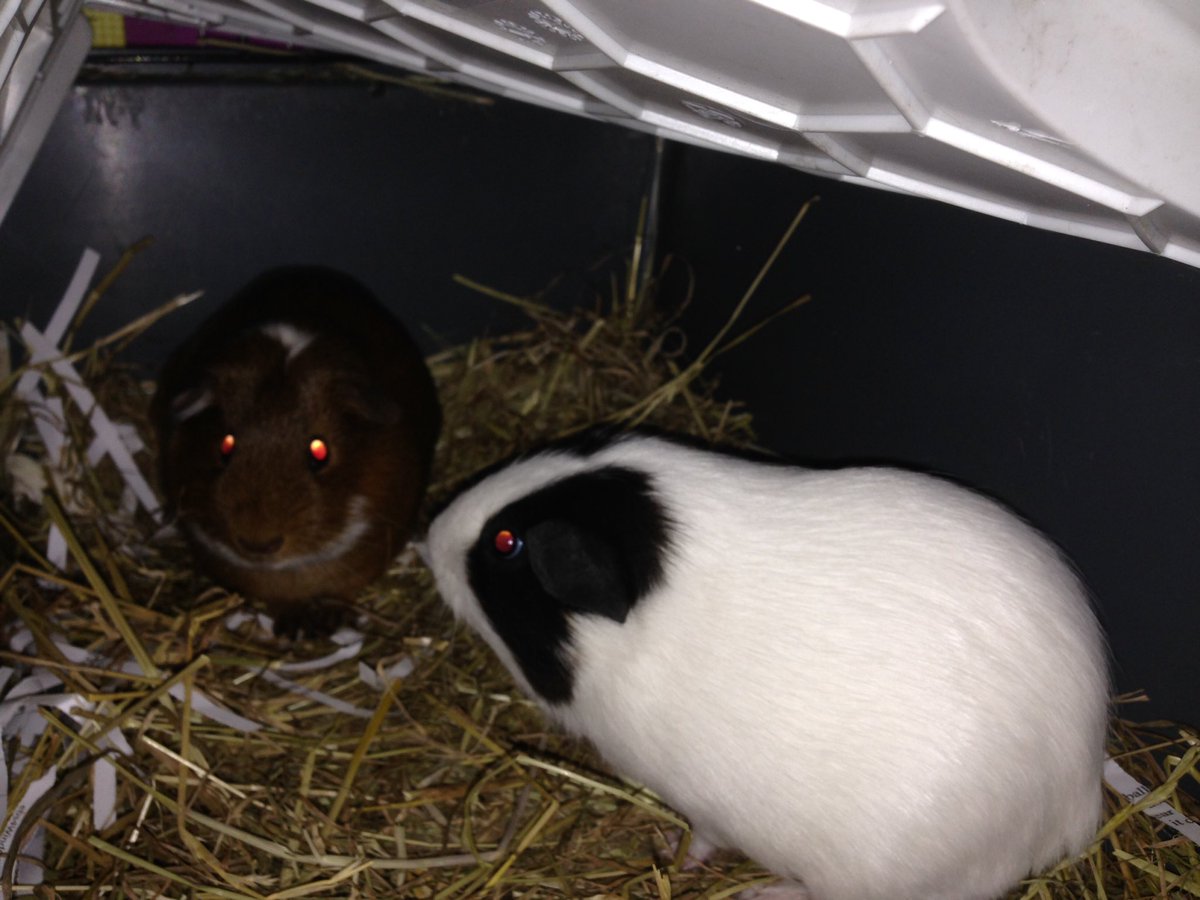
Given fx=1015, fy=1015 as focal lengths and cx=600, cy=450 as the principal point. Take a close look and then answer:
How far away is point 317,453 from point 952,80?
5.59 ft

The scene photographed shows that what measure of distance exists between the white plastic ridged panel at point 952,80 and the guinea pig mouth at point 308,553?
122cm

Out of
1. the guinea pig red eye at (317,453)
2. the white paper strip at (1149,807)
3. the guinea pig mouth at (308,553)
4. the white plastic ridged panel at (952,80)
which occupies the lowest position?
the guinea pig mouth at (308,553)

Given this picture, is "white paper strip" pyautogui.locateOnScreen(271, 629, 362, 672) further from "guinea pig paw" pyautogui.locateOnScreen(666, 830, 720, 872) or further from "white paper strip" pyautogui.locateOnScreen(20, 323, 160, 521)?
"guinea pig paw" pyautogui.locateOnScreen(666, 830, 720, 872)

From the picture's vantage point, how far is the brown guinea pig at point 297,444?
2.38 m

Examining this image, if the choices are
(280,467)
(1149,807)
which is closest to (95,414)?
(280,467)

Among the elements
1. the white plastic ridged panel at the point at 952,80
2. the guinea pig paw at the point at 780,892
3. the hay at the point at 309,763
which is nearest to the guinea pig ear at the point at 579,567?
the hay at the point at 309,763

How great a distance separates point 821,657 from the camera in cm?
185

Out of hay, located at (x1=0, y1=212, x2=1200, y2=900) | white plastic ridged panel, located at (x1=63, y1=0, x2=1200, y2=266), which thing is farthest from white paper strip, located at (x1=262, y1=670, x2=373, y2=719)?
white plastic ridged panel, located at (x1=63, y1=0, x2=1200, y2=266)

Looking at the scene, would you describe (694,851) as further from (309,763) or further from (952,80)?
(952,80)

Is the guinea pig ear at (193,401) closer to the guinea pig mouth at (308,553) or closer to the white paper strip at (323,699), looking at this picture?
the guinea pig mouth at (308,553)

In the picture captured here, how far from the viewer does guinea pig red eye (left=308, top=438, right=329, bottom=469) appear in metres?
2.44

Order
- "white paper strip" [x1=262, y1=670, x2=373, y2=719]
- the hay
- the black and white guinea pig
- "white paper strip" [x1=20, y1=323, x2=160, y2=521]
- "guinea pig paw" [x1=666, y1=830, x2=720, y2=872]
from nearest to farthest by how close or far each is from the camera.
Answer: the black and white guinea pig, the hay, "guinea pig paw" [x1=666, y1=830, x2=720, y2=872], "white paper strip" [x1=262, y1=670, x2=373, y2=719], "white paper strip" [x1=20, y1=323, x2=160, y2=521]

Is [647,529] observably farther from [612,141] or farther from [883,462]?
[612,141]

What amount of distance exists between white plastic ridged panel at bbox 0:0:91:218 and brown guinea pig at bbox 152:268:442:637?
60 centimetres
